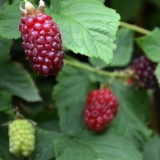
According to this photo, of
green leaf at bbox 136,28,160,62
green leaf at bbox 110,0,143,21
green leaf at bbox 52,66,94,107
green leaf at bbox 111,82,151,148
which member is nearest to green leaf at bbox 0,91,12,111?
green leaf at bbox 52,66,94,107

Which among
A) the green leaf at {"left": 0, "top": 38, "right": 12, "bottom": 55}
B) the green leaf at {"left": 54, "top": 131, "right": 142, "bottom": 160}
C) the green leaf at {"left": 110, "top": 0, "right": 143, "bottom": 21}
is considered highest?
the green leaf at {"left": 0, "top": 38, "right": 12, "bottom": 55}

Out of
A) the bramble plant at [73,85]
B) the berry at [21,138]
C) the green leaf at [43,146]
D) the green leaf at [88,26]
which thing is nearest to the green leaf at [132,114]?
the bramble plant at [73,85]

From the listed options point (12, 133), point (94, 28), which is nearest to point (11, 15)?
point (94, 28)

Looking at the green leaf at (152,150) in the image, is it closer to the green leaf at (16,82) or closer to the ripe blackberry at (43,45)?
the green leaf at (16,82)

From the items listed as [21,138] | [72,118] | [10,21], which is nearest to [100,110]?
[72,118]

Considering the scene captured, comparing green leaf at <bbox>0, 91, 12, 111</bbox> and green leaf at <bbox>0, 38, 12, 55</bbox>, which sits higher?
green leaf at <bbox>0, 38, 12, 55</bbox>

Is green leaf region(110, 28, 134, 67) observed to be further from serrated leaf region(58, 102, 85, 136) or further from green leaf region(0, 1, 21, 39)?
green leaf region(0, 1, 21, 39)

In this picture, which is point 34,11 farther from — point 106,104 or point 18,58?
point 18,58
